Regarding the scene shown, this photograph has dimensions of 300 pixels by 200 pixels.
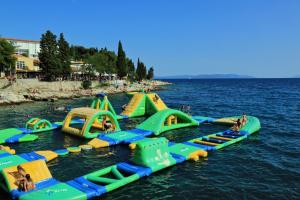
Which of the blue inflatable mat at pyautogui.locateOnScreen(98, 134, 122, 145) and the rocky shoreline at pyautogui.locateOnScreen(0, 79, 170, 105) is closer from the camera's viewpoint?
the blue inflatable mat at pyautogui.locateOnScreen(98, 134, 122, 145)

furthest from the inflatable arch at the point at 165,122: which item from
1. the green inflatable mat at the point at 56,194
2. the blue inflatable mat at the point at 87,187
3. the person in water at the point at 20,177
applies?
the person in water at the point at 20,177

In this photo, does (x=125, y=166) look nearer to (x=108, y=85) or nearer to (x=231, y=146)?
(x=231, y=146)

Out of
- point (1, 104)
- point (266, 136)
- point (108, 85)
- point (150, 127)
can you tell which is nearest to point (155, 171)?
point (150, 127)

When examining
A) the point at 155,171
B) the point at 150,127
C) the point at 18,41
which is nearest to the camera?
the point at 155,171

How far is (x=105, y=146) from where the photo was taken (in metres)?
24.5

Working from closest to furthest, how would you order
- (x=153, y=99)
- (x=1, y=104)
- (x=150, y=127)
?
(x=150, y=127) → (x=153, y=99) → (x=1, y=104)

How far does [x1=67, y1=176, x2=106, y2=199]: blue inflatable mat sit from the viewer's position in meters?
15.0

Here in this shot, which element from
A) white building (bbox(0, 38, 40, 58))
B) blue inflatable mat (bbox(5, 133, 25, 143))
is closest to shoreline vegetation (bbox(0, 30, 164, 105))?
white building (bbox(0, 38, 40, 58))

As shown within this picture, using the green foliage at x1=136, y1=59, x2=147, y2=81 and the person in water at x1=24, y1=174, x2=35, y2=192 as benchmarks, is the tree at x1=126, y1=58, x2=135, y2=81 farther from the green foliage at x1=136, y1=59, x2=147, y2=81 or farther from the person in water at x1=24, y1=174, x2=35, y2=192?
the person in water at x1=24, y1=174, x2=35, y2=192

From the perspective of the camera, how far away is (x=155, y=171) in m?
18.6

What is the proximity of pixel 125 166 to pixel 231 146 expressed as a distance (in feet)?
36.4

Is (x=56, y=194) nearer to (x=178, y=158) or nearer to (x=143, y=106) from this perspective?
(x=178, y=158)

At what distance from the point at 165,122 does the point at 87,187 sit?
60.9ft

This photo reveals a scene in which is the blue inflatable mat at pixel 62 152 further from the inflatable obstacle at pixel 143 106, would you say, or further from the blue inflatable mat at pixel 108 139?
the inflatable obstacle at pixel 143 106
